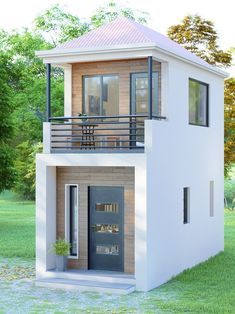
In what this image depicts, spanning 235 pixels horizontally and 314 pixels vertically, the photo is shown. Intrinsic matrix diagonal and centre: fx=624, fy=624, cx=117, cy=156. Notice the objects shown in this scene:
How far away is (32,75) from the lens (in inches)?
1725

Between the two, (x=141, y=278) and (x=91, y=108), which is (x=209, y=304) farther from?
(x=91, y=108)

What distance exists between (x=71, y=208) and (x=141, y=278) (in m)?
2.82

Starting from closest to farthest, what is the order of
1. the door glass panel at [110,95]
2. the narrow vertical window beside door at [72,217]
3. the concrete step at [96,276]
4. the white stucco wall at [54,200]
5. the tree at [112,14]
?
the white stucco wall at [54,200] < the concrete step at [96,276] < the narrow vertical window beside door at [72,217] < the door glass panel at [110,95] < the tree at [112,14]

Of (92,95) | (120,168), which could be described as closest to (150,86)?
(120,168)

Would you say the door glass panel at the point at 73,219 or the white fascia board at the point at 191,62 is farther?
the door glass panel at the point at 73,219

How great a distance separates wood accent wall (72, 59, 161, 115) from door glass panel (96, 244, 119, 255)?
11.3ft

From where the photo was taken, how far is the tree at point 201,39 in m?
36.3

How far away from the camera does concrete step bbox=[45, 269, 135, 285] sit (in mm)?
14125

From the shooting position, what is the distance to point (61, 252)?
14.8m

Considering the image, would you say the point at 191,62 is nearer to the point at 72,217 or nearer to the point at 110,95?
the point at 110,95

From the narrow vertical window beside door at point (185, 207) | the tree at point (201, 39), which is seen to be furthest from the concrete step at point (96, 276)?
the tree at point (201, 39)

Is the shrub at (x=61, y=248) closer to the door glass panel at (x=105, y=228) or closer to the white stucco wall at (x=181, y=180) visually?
the door glass panel at (x=105, y=228)

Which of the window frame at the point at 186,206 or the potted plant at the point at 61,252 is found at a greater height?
the window frame at the point at 186,206

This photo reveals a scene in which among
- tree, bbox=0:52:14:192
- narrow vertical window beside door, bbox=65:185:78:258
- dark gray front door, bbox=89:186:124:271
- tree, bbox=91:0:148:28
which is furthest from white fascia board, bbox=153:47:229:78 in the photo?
tree, bbox=91:0:148:28
